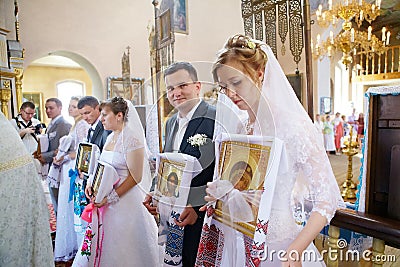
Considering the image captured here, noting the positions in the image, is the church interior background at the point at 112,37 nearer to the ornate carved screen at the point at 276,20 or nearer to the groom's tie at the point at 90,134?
the ornate carved screen at the point at 276,20

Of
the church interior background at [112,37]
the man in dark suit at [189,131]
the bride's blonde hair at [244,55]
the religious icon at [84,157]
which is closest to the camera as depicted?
the bride's blonde hair at [244,55]

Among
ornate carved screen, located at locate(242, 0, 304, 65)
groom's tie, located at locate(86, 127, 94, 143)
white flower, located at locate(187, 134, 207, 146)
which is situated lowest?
groom's tie, located at locate(86, 127, 94, 143)

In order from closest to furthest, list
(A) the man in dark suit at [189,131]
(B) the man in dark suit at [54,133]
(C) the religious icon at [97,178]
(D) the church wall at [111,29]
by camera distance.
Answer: (A) the man in dark suit at [189,131], (C) the religious icon at [97,178], (B) the man in dark suit at [54,133], (D) the church wall at [111,29]

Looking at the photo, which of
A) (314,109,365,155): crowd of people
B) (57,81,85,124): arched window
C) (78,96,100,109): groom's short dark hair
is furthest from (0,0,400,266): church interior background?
(57,81,85,124): arched window

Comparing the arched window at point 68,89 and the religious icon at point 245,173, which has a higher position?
the arched window at point 68,89

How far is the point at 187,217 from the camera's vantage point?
4.66 ft

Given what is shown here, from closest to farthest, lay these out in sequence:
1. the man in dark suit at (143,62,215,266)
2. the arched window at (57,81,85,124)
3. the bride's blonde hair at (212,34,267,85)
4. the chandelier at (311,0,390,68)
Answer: the bride's blonde hair at (212,34,267,85) < the man in dark suit at (143,62,215,266) < the chandelier at (311,0,390,68) < the arched window at (57,81,85,124)

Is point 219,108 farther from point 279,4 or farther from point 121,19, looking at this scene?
point 121,19

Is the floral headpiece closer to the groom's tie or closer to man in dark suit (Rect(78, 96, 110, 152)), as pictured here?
man in dark suit (Rect(78, 96, 110, 152))

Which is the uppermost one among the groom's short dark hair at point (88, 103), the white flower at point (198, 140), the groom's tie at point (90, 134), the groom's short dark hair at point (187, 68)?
the groom's short dark hair at point (187, 68)

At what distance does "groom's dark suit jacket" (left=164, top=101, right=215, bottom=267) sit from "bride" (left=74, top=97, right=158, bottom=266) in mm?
422

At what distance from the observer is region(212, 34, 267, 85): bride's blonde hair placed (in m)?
1.10

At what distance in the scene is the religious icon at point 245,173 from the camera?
1.01m

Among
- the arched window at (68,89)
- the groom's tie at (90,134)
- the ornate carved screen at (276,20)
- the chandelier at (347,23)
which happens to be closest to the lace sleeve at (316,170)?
the ornate carved screen at (276,20)
